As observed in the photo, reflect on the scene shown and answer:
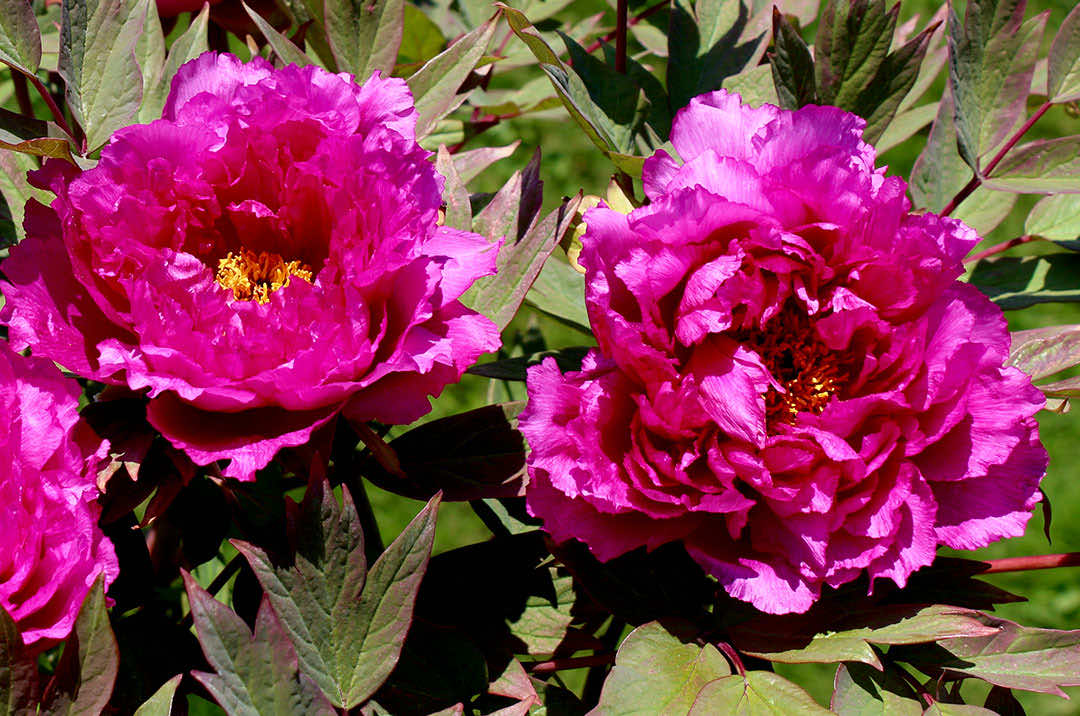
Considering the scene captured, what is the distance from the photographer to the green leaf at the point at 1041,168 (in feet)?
2.18

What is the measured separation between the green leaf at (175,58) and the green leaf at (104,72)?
4cm

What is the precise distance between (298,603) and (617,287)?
0.22 metres

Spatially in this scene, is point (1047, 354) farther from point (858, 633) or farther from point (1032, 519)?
point (1032, 519)

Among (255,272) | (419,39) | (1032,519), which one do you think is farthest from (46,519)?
(1032,519)

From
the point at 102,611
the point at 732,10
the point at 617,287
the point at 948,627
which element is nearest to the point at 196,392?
the point at 102,611

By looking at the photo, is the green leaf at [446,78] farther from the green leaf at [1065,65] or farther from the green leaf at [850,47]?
the green leaf at [1065,65]

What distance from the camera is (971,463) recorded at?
536mm

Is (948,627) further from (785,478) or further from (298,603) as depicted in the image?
(298,603)

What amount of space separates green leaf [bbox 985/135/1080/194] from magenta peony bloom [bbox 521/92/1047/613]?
0.16 m

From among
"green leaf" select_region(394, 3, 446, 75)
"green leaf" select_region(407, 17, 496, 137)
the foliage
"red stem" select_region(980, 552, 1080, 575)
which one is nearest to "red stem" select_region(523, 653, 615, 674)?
the foliage

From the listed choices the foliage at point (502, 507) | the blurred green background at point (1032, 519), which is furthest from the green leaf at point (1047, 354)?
the blurred green background at point (1032, 519)

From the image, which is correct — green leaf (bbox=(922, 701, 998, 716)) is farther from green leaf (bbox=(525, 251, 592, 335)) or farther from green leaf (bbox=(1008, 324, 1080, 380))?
green leaf (bbox=(525, 251, 592, 335))

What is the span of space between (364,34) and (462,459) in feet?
0.94

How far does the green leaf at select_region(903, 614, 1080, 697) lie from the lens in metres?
0.55
